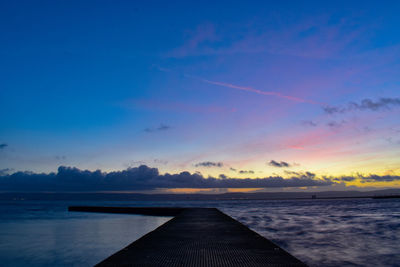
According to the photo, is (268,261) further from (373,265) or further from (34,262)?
(34,262)

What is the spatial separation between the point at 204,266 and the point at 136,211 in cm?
4217

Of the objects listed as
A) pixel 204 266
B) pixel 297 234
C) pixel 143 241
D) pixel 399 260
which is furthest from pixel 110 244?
pixel 399 260

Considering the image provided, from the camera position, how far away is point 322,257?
10.8m

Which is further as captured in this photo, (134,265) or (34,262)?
(34,262)

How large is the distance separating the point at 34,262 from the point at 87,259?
1.87 m

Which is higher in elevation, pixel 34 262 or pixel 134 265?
pixel 134 265

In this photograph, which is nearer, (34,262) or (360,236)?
(34,262)

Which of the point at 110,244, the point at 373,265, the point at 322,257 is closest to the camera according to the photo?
the point at 373,265

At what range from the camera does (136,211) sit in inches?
1816

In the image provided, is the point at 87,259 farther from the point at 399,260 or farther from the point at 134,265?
the point at 399,260

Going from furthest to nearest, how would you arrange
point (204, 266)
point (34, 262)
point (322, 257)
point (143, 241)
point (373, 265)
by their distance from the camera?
point (34, 262), point (322, 257), point (373, 265), point (143, 241), point (204, 266)

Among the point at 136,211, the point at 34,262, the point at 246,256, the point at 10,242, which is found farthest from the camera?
the point at 136,211

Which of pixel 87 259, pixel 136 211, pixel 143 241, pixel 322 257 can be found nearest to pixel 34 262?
pixel 87 259

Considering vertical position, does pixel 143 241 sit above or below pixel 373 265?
above
